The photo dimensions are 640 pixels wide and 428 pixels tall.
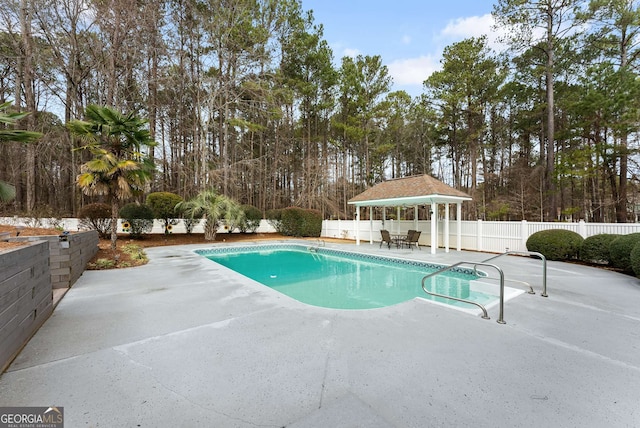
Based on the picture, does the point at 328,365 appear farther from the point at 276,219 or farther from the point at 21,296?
the point at 276,219

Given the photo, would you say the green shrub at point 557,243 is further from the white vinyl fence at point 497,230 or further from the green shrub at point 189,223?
the green shrub at point 189,223

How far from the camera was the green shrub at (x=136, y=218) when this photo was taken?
1352 centimetres

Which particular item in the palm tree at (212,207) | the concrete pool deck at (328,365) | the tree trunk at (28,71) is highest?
the tree trunk at (28,71)

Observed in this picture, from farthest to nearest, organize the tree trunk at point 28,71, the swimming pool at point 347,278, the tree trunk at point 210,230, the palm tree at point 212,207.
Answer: the tree trunk at point 210,230
the palm tree at point 212,207
the tree trunk at point 28,71
the swimming pool at point 347,278

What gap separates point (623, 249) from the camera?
250 inches

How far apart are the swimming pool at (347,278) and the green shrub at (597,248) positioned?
3677 millimetres

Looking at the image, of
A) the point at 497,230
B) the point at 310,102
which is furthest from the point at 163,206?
the point at 497,230

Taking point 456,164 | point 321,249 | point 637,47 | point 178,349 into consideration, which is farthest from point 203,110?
point 637,47

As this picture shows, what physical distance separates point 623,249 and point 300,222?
47.1 ft

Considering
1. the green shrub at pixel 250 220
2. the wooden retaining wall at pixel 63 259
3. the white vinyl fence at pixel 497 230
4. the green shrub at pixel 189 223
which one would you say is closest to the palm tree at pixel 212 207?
the green shrub at pixel 189 223

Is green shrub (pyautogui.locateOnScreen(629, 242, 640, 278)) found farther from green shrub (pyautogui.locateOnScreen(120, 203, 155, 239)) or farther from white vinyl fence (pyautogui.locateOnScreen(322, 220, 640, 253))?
green shrub (pyautogui.locateOnScreen(120, 203, 155, 239))

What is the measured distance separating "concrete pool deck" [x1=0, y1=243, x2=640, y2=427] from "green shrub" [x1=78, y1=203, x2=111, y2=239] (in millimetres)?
10033

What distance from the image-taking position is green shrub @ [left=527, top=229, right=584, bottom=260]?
8.01 m

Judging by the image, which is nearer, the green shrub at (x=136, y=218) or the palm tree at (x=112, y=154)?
the palm tree at (x=112, y=154)
